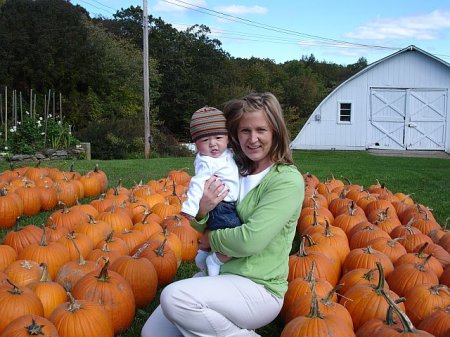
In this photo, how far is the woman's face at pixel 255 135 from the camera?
2832 millimetres

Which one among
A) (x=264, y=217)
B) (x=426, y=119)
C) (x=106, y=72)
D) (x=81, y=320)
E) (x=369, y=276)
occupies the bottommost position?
(x=81, y=320)

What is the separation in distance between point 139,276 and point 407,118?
2074 centimetres

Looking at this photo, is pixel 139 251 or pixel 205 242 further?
pixel 139 251

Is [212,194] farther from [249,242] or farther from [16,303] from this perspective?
[16,303]

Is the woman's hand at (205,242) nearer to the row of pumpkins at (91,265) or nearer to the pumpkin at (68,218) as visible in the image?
the row of pumpkins at (91,265)

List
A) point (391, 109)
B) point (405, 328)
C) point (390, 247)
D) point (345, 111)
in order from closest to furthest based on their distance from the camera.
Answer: point (405, 328)
point (390, 247)
point (391, 109)
point (345, 111)

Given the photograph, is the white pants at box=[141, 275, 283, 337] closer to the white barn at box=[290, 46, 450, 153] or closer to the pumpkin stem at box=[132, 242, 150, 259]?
the pumpkin stem at box=[132, 242, 150, 259]

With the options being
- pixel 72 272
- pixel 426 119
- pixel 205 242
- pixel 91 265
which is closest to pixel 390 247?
pixel 205 242

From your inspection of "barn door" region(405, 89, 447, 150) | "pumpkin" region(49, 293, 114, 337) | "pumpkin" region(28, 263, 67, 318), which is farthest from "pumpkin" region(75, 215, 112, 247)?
"barn door" region(405, 89, 447, 150)

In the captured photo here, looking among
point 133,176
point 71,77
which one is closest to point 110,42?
point 71,77

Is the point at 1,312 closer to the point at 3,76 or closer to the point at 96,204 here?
the point at 96,204

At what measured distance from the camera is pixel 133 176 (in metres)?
9.42

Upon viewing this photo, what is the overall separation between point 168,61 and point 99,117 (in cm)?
1210

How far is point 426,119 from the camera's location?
22031mm
